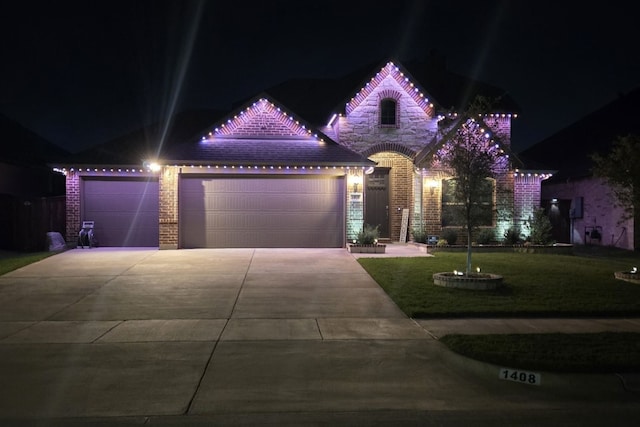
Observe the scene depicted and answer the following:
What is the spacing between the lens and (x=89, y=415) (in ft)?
17.0

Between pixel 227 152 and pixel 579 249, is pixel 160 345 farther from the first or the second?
pixel 579 249

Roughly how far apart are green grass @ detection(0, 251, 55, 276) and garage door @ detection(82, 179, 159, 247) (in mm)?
2056

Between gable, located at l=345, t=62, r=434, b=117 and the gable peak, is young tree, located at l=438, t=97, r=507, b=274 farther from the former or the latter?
gable, located at l=345, t=62, r=434, b=117

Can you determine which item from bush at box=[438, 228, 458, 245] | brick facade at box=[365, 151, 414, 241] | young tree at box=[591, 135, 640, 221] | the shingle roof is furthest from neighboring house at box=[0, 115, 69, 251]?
young tree at box=[591, 135, 640, 221]

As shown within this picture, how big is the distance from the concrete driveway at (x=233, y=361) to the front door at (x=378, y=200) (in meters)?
8.87

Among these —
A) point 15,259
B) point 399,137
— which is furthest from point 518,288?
point 15,259

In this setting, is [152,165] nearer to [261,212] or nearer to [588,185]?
[261,212]

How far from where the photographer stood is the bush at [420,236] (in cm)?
1864

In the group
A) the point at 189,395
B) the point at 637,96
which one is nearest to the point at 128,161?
the point at 189,395

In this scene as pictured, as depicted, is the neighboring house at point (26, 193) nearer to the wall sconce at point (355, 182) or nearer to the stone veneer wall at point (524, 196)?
the wall sconce at point (355, 182)

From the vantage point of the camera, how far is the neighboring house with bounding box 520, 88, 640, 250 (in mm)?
21391

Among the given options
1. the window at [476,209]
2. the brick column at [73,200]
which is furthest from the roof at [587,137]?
the brick column at [73,200]

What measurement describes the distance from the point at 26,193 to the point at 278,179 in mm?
12383

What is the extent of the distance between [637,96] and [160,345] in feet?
91.3
